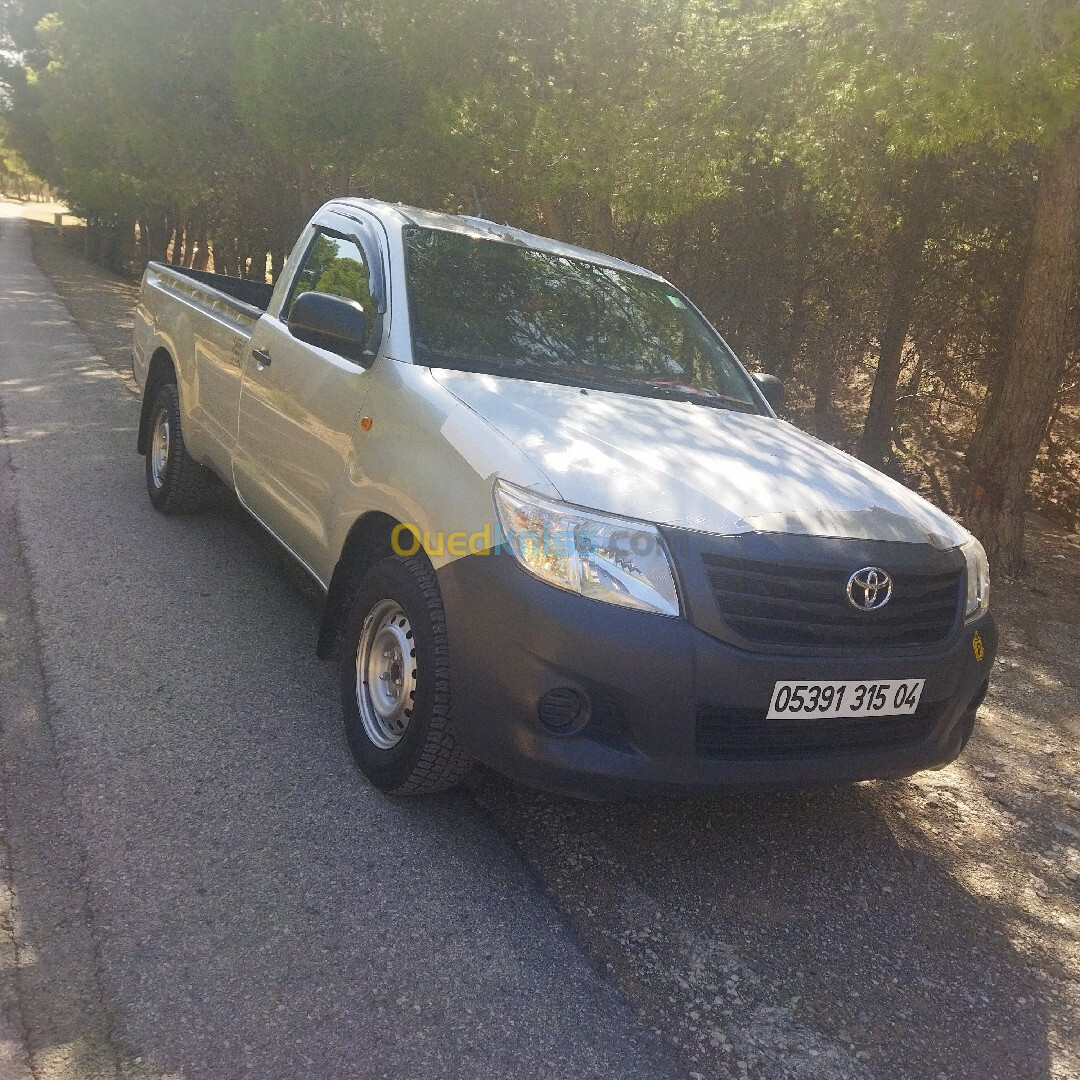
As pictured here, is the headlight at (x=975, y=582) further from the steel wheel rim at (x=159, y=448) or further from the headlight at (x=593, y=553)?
the steel wheel rim at (x=159, y=448)

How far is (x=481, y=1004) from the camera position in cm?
278

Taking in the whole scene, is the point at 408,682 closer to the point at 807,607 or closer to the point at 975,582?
the point at 807,607

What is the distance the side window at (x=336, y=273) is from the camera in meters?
4.52

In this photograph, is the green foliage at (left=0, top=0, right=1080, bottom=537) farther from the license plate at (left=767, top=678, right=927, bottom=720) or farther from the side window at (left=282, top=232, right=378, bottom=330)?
the license plate at (left=767, top=678, right=927, bottom=720)

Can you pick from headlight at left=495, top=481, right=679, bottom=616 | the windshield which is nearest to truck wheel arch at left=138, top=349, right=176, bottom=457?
the windshield

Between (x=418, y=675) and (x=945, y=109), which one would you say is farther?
(x=945, y=109)

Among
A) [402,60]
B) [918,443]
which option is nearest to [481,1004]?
[918,443]

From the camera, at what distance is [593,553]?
306cm

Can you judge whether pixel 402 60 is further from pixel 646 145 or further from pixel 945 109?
pixel 945 109

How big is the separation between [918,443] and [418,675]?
31.9 feet

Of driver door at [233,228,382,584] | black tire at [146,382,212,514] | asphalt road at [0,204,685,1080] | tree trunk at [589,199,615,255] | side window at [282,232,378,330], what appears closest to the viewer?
asphalt road at [0,204,685,1080]

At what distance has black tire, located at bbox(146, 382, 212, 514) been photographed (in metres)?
6.42

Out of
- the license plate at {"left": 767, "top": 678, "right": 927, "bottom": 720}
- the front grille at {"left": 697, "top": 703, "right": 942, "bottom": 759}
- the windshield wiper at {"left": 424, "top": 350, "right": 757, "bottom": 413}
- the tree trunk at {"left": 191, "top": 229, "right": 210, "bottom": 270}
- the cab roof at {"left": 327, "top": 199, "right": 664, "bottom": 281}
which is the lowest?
the tree trunk at {"left": 191, "top": 229, "right": 210, "bottom": 270}

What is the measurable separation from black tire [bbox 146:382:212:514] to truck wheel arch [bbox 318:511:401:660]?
2619 millimetres
